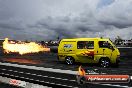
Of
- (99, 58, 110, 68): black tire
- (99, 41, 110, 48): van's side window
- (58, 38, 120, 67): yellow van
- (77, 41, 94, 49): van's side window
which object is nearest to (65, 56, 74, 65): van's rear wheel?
(58, 38, 120, 67): yellow van

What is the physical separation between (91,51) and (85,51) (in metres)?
0.51

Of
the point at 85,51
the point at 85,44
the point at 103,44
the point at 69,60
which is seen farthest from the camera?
the point at 69,60

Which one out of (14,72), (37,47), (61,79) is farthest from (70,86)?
(37,47)

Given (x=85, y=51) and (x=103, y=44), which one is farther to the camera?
(x=85, y=51)

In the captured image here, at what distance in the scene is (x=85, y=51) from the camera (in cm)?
2403

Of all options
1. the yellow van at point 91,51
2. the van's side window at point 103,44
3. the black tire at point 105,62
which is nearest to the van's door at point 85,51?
the yellow van at point 91,51

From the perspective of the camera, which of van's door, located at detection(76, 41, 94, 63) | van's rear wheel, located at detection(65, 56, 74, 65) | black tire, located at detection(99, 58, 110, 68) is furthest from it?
van's rear wheel, located at detection(65, 56, 74, 65)

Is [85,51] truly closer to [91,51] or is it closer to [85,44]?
[91,51]

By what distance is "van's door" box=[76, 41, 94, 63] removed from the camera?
2395cm

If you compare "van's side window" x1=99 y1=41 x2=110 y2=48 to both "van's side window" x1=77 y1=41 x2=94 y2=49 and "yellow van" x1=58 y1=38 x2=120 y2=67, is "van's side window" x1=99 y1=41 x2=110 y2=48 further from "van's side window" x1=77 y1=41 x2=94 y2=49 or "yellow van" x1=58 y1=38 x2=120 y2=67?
"van's side window" x1=77 y1=41 x2=94 y2=49

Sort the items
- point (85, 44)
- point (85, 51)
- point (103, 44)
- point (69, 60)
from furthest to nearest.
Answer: point (69, 60) → point (85, 44) → point (85, 51) → point (103, 44)

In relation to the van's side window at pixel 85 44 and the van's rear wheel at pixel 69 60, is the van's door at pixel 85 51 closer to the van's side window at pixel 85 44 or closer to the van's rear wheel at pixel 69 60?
the van's side window at pixel 85 44

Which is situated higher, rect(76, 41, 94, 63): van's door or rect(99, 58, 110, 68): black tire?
rect(76, 41, 94, 63): van's door

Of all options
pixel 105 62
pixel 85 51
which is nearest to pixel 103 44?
pixel 105 62
